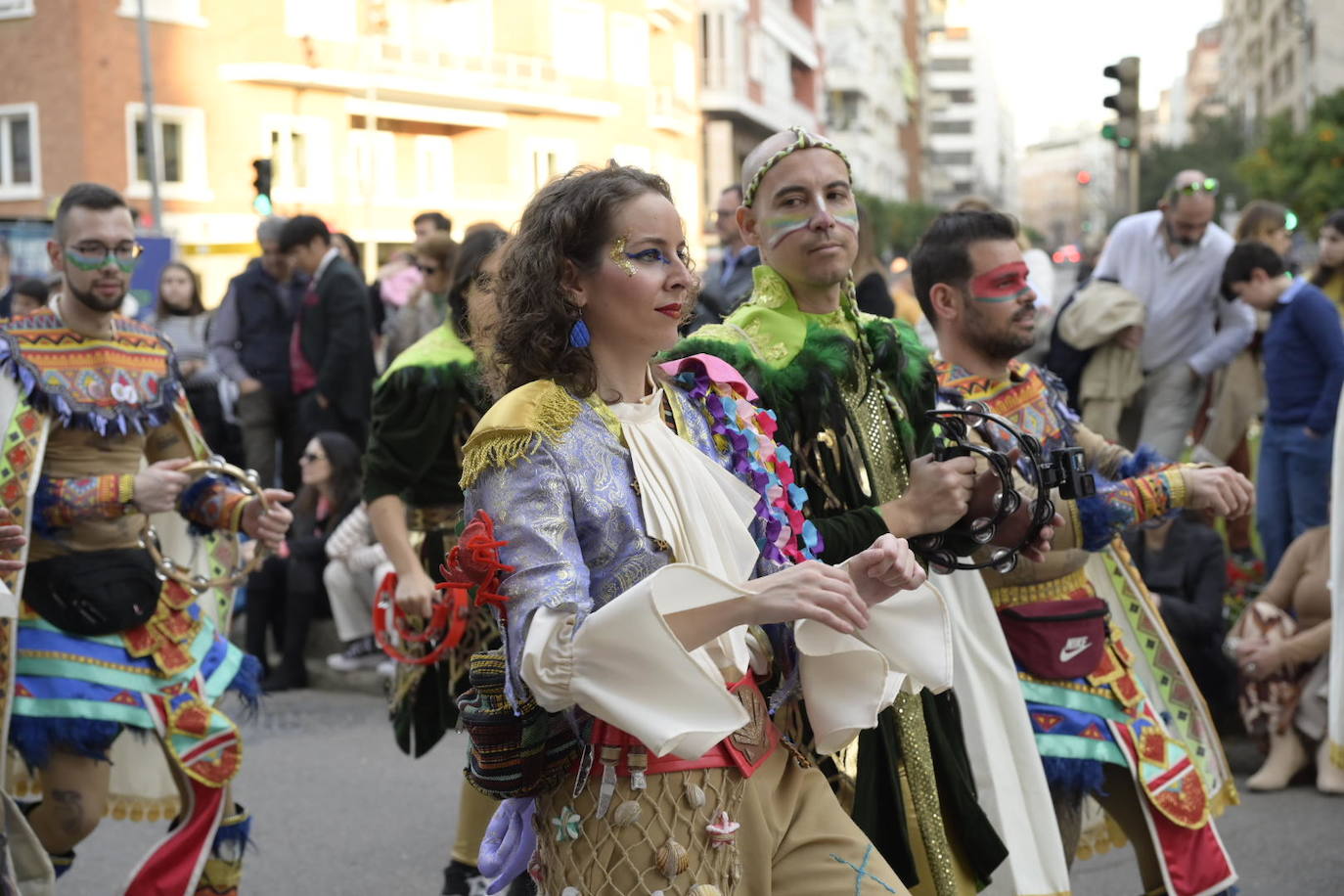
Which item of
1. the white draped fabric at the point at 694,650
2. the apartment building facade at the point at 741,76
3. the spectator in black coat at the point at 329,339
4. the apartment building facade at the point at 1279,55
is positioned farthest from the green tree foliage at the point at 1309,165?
the white draped fabric at the point at 694,650

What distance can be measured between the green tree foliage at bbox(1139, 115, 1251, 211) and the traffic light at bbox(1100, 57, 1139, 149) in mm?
36907

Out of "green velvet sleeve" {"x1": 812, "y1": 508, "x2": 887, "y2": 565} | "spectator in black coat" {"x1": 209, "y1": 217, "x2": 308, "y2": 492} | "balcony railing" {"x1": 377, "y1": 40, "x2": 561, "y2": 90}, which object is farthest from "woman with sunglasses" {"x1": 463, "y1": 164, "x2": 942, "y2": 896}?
"balcony railing" {"x1": 377, "y1": 40, "x2": 561, "y2": 90}

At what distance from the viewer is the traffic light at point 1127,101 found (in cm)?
1302

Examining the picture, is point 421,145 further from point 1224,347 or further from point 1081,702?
point 1081,702

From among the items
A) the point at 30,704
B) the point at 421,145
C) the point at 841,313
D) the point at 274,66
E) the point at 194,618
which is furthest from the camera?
the point at 421,145

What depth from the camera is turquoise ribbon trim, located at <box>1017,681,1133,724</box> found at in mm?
4137

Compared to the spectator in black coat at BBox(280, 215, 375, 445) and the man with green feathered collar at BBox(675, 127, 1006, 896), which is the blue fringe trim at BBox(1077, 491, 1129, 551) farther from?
the spectator in black coat at BBox(280, 215, 375, 445)

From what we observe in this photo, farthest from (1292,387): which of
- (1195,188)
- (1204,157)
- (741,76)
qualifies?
(1204,157)

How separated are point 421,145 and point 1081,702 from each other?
114ft

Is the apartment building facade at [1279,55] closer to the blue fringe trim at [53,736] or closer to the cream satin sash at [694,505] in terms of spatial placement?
the blue fringe trim at [53,736]

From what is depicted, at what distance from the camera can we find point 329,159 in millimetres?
34031

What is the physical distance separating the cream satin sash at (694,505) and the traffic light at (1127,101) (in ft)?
36.2

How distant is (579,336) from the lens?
9.22 ft

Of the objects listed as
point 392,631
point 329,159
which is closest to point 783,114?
point 329,159
